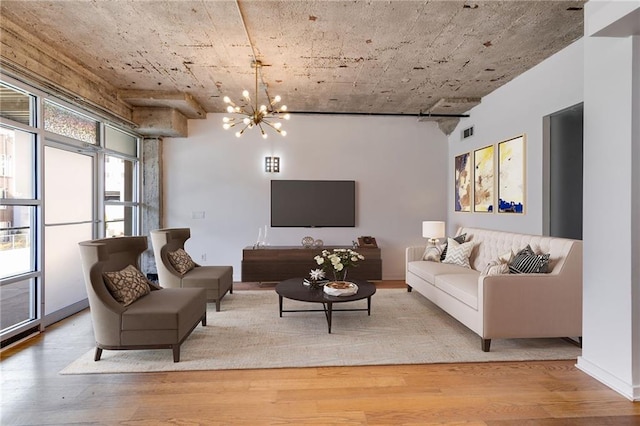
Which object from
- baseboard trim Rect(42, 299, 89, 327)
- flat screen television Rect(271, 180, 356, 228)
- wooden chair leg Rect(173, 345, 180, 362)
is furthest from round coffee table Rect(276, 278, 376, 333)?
baseboard trim Rect(42, 299, 89, 327)

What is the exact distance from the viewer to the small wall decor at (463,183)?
5516 millimetres

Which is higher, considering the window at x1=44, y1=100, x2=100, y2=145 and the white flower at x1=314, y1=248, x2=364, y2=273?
the window at x1=44, y1=100, x2=100, y2=145

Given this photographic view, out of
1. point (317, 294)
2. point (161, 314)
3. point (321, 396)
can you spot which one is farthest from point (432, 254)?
point (161, 314)

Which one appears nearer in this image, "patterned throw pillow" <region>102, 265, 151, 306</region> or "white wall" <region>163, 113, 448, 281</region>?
"patterned throw pillow" <region>102, 265, 151, 306</region>

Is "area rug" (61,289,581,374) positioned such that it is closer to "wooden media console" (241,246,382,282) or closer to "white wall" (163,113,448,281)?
"wooden media console" (241,246,382,282)

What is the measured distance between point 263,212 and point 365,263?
6.68 ft

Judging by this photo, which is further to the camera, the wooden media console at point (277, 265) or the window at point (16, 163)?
the wooden media console at point (277, 265)

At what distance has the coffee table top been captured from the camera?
11.2 feet

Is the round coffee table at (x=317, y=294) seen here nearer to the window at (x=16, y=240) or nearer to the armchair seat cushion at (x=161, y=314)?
the armchair seat cushion at (x=161, y=314)

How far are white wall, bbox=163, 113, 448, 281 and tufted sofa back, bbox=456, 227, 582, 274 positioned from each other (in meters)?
1.34

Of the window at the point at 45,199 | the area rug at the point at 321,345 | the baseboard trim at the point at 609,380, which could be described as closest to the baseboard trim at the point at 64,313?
the window at the point at 45,199

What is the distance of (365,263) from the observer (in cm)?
554

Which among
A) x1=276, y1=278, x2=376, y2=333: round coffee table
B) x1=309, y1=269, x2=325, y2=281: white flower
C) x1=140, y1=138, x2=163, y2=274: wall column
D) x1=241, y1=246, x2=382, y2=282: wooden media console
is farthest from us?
x1=140, y1=138, x2=163, y2=274: wall column

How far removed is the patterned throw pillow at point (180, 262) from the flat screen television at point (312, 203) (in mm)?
1871
